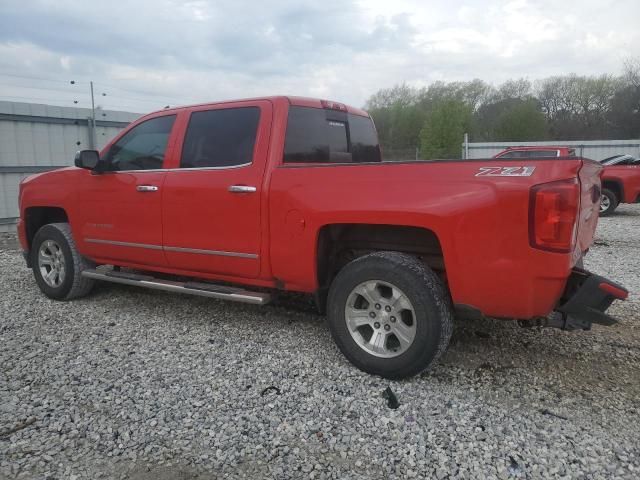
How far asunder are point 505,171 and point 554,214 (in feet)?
1.17

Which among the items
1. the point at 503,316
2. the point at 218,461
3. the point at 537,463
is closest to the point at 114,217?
the point at 218,461

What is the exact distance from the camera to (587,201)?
3.19 m

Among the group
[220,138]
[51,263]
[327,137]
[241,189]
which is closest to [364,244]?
[241,189]

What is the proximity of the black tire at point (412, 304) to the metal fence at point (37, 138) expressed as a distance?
410 inches

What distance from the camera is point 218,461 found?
8.50ft

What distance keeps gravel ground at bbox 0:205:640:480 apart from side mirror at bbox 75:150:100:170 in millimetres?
1484

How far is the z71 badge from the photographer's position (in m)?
2.83

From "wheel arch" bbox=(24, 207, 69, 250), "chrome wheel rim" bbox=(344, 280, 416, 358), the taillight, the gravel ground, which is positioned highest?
the taillight

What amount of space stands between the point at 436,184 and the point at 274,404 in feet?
5.52

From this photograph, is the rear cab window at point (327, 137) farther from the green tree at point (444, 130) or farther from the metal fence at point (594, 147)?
the green tree at point (444, 130)

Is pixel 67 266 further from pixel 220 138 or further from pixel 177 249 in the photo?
pixel 220 138

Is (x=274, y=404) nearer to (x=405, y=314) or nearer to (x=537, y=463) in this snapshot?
(x=405, y=314)

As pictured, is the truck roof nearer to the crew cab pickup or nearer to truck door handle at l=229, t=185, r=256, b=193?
truck door handle at l=229, t=185, r=256, b=193

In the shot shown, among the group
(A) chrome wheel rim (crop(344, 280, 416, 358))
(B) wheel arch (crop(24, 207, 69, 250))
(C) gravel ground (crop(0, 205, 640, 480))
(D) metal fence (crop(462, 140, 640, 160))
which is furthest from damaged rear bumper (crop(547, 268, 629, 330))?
(D) metal fence (crop(462, 140, 640, 160))
